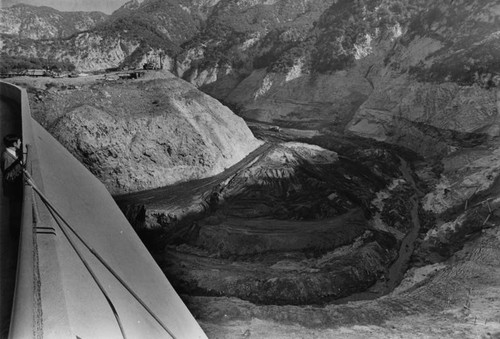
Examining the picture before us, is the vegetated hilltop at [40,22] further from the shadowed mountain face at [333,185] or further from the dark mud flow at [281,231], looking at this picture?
the dark mud flow at [281,231]

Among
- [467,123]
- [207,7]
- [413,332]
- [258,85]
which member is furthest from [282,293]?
[207,7]

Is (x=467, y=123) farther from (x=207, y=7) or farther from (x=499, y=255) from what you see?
(x=207, y=7)

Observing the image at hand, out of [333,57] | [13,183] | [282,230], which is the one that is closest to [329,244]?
[282,230]

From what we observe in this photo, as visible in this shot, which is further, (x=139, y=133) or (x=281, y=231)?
(x=139, y=133)

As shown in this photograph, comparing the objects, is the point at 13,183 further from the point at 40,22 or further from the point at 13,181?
the point at 40,22

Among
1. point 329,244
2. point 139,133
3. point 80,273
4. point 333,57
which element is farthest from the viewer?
point 333,57

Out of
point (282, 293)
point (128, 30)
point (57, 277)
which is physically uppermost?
point (128, 30)
